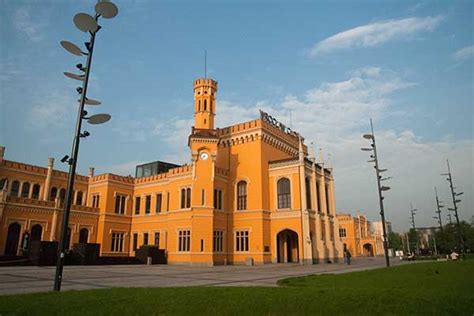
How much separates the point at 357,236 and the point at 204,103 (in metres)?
52.1

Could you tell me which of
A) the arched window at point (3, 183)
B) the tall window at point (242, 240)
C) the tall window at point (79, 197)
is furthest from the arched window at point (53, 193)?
the tall window at point (242, 240)

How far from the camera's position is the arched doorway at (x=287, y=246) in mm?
40344

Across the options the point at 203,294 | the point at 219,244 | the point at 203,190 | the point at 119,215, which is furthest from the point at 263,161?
the point at 203,294

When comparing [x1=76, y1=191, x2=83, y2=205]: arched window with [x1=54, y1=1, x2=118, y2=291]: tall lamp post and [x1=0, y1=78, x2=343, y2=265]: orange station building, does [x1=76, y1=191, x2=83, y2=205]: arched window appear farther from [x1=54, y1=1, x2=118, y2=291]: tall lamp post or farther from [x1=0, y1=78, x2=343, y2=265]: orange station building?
[x1=54, y1=1, x2=118, y2=291]: tall lamp post

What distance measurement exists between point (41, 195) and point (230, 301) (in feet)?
139

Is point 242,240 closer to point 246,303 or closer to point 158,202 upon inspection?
point 158,202

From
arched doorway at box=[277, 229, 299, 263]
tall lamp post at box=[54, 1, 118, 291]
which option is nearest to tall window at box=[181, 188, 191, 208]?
arched doorway at box=[277, 229, 299, 263]

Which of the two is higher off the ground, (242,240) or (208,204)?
(208,204)

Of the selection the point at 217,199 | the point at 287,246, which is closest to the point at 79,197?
the point at 217,199

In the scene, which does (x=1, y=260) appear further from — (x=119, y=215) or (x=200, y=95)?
(x=200, y=95)

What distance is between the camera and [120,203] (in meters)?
47.1

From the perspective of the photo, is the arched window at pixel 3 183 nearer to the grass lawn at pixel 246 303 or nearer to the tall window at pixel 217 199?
the tall window at pixel 217 199

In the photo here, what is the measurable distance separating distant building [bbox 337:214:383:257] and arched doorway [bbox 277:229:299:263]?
30.9 metres

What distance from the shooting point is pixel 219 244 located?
3806cm
